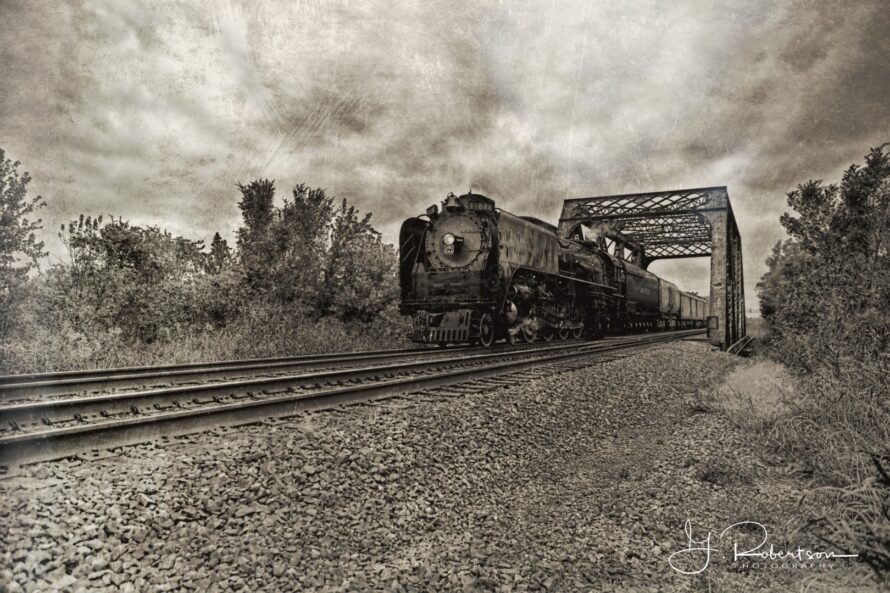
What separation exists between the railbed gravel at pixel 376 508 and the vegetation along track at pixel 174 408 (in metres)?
0.22

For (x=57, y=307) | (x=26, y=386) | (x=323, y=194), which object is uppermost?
(x=323, y=194)

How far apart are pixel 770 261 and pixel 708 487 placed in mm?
34035

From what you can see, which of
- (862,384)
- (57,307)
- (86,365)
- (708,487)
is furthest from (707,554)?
(57,307)

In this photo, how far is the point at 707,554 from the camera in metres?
2.76

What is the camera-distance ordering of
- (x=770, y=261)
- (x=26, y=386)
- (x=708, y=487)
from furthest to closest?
1. (x=770, y=261)
2. (x=26, y=386)
3. (x=708, y=487)

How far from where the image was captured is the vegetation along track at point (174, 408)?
3.35 metres

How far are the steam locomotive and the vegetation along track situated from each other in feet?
11.4

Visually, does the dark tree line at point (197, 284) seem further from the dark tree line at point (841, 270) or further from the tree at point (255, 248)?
the dark tree line at point (841, 270)

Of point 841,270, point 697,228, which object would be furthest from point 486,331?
point 697,228

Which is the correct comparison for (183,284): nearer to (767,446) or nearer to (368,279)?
(368,279)

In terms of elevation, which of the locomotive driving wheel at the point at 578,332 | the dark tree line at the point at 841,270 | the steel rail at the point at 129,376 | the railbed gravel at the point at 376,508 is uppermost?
the dark tree line at the point at 841,270

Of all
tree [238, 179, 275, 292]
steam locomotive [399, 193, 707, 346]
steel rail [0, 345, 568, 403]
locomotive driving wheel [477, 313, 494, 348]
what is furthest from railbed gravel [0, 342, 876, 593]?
tree [238, 179, 275, 292]

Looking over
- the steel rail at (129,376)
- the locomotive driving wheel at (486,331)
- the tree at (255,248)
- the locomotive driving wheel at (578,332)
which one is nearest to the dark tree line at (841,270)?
the locomotive driving wheel at (486,331)

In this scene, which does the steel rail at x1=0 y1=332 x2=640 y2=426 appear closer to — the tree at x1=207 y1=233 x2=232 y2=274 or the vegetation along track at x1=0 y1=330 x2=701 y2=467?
the vegetation along track at x1=0 y1=330 x2=701 y2=467
